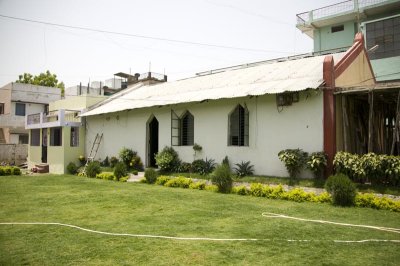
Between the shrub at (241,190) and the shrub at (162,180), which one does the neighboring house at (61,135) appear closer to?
the shrub at (162,180)

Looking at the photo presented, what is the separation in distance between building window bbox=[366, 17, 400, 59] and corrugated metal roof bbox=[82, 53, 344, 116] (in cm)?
624

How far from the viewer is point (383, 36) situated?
19.2 metres

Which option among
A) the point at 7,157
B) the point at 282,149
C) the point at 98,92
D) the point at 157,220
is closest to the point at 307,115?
the point at 282,149

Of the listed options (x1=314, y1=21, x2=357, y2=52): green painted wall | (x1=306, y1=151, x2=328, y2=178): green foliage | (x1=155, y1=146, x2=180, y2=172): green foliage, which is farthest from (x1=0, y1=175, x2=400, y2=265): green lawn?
(x1=314, y1=21, x2=357, y2=52): green painted wall

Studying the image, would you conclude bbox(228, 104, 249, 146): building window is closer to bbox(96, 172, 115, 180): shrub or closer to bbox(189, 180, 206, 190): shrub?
bbox(189, 180, 206, 190): shrub

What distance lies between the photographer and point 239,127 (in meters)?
14.7

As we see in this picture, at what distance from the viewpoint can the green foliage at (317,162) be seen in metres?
11.2

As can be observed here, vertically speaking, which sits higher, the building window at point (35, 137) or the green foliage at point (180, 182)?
the building window at point (35, 137)

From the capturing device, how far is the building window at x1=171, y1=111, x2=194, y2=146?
17.2 metres

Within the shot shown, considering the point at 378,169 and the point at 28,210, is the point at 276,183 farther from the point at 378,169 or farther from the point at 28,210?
the point at 28,210

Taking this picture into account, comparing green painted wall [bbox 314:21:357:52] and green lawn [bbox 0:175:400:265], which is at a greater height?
green painted wall [bbox 314:21:357:52]

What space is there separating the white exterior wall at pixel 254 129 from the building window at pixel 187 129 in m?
0.44

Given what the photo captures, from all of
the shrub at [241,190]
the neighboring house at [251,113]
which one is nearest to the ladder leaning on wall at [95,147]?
the neighboring house at [251,113]

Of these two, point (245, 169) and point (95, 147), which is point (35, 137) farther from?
point (245, 169)
